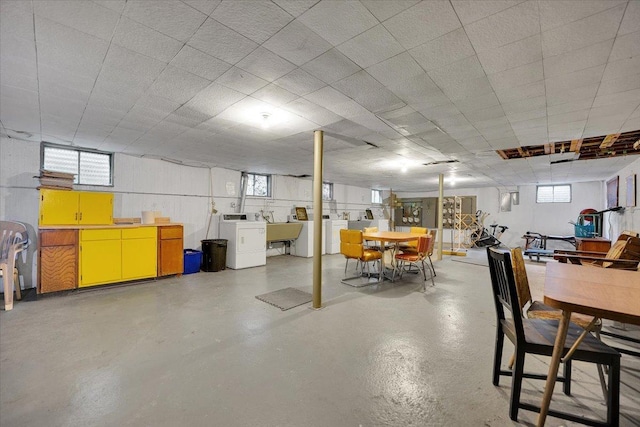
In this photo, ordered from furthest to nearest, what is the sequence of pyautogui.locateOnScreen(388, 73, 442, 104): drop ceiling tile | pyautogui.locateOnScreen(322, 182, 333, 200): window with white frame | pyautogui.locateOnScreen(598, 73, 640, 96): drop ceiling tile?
pyautogui.locateOnScreen(322, 182, 333, 200): window with white frame → pyautogui.locateOnScreen(388, 73, 442, 104): drop ceiling tile → pyautogui.locateOnScreen(598, 73, 640, 96): drop ceiling tile

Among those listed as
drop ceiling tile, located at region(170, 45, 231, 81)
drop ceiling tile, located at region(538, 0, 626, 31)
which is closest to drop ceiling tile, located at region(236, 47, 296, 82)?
drop ceiling tile, located at region(170, 45, 231, 81)

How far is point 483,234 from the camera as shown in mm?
10227

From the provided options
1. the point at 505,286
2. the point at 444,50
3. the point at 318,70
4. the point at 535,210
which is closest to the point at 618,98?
the point at 444,50

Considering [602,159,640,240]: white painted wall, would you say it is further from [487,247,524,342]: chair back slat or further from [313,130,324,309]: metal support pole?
[313,130,324,309]: metal support pole

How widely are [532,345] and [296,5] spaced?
2548 mm

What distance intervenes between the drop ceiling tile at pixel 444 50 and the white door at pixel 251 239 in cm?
506

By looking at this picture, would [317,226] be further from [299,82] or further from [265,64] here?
[265,64]

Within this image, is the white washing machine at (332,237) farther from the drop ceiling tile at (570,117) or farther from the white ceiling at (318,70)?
the drop ceiling tile at (570,117)

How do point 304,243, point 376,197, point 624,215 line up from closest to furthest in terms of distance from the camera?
point 624,215 → point 304,243 → point 376,197

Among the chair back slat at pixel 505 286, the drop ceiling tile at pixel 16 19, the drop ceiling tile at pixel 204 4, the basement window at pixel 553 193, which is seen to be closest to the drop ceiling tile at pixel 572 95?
the chair back slat at pixel 505 286

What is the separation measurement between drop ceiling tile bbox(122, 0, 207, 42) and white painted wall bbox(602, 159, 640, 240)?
762 centimetres

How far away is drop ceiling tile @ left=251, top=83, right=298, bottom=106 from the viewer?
107 inches

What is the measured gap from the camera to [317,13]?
66.1 inches

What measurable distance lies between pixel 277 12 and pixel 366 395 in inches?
106
